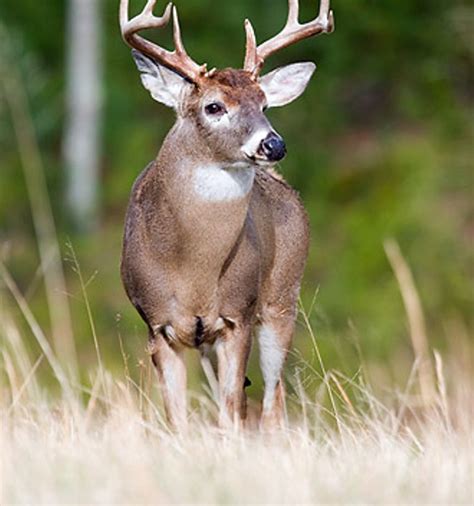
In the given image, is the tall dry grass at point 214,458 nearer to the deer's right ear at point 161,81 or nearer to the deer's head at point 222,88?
the deer's head at point 222,88

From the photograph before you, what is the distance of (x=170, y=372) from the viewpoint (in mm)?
9328

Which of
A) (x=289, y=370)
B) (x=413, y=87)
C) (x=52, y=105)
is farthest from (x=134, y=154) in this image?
(x=289, y=370)

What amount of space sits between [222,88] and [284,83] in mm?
610

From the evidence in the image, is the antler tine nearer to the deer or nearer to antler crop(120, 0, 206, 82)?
the deer

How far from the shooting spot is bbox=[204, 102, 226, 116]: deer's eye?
362 inches

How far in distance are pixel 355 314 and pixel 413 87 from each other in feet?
19.3

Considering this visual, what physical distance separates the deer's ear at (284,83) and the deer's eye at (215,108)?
43cm

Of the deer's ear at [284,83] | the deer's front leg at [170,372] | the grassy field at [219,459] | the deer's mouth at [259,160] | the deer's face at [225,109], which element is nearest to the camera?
the grassy field at [219,459]

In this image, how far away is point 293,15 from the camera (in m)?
9.71

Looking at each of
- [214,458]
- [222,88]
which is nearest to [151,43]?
[222,88]

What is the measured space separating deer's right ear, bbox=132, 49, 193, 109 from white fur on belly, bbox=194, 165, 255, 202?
17.2 inches

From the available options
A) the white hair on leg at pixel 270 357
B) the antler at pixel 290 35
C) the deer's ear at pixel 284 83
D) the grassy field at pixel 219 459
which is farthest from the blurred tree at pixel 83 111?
the grassy field at pixel 219 459

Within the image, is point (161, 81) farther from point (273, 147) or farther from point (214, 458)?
point (214, 458)

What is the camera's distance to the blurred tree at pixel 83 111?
24.4 metres
